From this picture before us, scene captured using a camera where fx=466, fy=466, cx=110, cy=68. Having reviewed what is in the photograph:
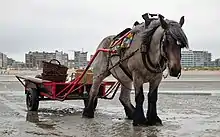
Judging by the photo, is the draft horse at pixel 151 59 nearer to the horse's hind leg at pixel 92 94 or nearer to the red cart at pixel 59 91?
the horse's hind leg at pixel 92 94

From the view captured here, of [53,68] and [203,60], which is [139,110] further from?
[203,60]

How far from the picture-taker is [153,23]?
968 cm

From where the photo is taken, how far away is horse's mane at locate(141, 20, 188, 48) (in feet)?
28.5

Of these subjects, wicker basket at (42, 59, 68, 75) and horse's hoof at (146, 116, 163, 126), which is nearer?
horse's hoof at (146, 116, 163, 126)

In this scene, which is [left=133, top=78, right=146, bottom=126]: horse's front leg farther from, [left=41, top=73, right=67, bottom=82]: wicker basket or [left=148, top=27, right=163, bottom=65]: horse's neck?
[left=41, top=73, right=67, bottom=82]: wicker basket

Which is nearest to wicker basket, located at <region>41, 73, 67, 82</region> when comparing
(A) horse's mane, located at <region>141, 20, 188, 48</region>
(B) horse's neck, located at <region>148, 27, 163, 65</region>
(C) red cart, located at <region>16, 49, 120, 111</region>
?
(C) red cart, located at <region>16, 49, 120, 111</region>

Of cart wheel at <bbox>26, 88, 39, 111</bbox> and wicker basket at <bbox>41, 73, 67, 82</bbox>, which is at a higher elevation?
wicker basket at <bbox>41, 73, 67, 82</bbox>

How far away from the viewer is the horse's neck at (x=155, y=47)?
930 centimetres

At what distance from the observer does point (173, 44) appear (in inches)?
344

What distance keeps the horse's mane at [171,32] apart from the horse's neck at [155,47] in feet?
0.41

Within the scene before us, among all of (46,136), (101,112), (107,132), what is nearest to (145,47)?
(107,132)

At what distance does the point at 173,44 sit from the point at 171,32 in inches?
9.3

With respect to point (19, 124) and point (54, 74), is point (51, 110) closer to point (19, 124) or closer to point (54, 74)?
point (54, 74)

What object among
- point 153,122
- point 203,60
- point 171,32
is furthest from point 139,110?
point 203,60
